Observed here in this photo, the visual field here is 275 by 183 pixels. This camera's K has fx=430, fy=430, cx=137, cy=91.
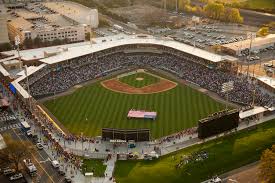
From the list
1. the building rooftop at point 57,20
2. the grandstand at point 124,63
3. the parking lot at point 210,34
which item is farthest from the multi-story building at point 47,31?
the parking lot at point 210,34

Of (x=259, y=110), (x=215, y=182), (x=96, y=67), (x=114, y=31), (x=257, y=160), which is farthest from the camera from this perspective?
(x=114, y=31)

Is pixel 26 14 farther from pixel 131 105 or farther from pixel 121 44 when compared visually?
pixel 131 105

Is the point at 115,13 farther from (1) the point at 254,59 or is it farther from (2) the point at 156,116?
(2) the point at 156,116

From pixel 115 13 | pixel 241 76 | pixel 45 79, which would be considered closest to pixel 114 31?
pixel 115 13

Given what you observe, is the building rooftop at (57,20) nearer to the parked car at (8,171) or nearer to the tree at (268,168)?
the parked car at (8,171)

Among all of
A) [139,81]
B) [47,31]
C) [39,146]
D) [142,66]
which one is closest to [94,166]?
[39,146]
